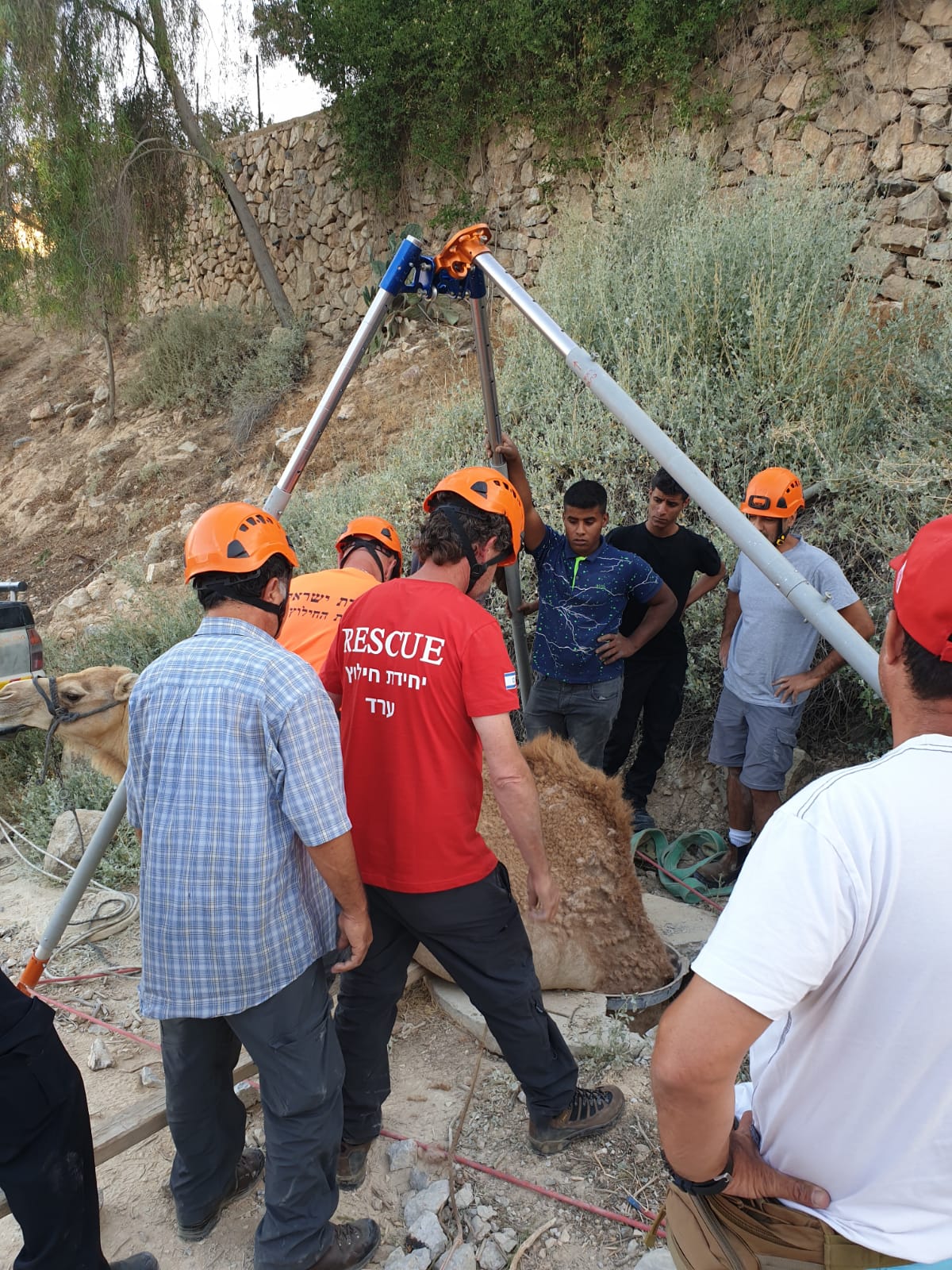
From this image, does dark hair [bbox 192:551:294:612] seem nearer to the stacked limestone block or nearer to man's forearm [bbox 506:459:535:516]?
man's forearm [bbox 506:459:535:516]

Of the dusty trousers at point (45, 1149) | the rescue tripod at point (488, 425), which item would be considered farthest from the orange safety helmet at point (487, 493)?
the dusty trousers at point (45, 1149)

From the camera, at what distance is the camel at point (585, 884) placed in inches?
127

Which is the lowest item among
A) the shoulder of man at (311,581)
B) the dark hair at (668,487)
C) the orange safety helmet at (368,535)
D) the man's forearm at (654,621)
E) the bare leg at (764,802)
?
the bare leg at (764,802)

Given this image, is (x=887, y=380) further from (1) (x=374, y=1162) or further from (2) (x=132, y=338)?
(2) (x=132, y=338)

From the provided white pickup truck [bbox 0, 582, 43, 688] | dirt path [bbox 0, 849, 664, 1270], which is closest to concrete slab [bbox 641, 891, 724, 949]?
dirt path [bbox 0, 849, 664, 1270]

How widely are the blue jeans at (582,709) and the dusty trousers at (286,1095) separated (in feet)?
7.55

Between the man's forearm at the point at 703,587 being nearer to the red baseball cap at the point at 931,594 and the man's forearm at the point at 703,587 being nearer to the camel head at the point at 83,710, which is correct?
the camel head at the point at 83,710

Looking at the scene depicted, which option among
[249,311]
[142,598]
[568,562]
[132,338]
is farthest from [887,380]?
[132,338]

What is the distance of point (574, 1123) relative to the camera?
8.57 feet

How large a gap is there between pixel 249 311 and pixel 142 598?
7251 mm

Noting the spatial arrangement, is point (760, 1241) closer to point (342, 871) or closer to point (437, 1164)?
point (342, 871)

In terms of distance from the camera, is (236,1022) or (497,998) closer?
(236,1022)

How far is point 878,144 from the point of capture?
818cm

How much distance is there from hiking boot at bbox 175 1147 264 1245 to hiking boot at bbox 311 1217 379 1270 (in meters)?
0.38
